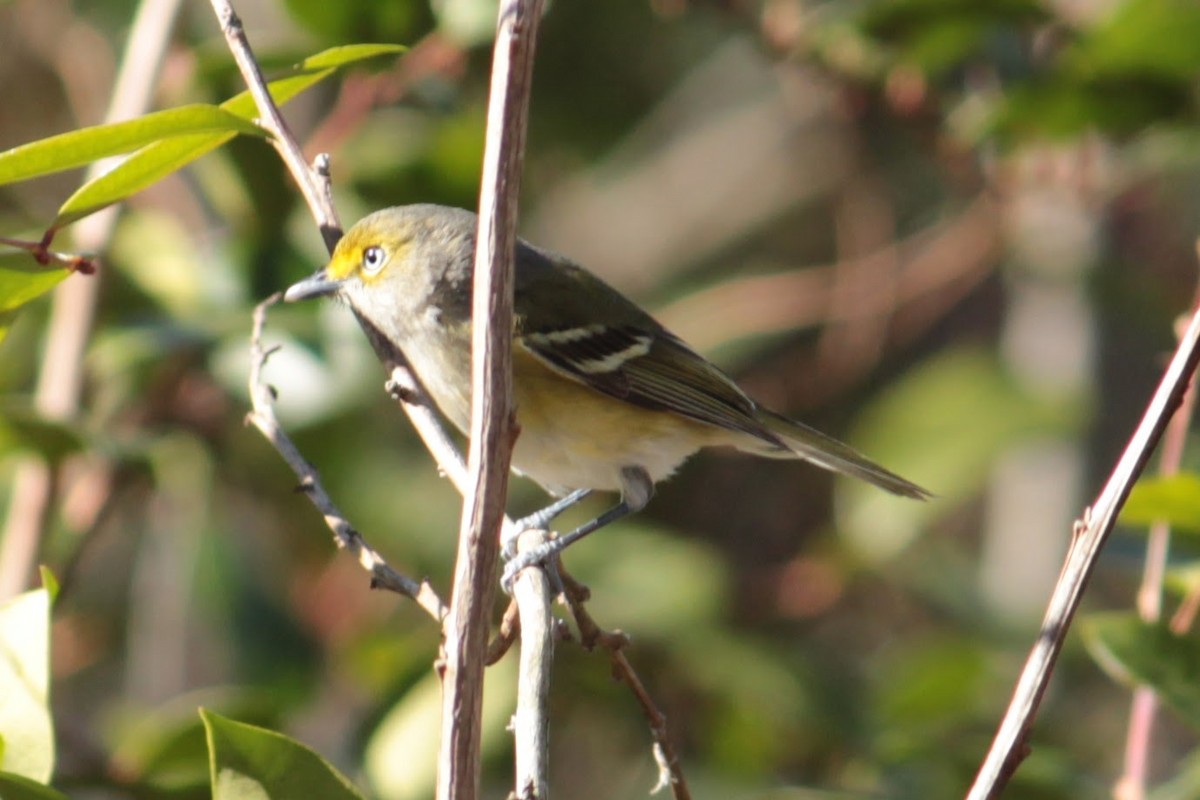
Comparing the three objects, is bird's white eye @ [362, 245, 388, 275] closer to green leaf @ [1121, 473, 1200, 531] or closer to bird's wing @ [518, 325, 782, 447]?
bird's wing @ [518, 325, 782, 447]

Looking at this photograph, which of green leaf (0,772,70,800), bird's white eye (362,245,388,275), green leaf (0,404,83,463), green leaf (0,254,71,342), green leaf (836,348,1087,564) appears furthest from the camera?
green leaf (836,348,1087,564)

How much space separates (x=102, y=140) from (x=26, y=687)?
2.12ft

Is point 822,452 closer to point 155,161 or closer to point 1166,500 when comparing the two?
point 1166,500

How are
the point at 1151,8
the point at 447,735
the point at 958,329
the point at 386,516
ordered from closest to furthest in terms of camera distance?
the point at 447,735, the point at 1151,8, the point at 386,516, the point at 958,329

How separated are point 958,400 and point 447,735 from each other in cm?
332

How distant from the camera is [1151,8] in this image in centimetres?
339

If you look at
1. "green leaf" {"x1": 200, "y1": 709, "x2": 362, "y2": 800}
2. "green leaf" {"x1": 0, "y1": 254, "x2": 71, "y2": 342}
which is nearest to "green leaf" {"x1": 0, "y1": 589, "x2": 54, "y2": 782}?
"green leaf" {"x1": 200, "y1": 709, "x2": 362, "y2": 800}

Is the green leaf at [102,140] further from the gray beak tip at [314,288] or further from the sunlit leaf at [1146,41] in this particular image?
the sunlit leaf at [1146,41]

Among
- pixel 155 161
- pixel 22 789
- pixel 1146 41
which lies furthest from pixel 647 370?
pixel 22 789

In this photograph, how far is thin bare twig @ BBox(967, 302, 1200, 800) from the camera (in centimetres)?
146

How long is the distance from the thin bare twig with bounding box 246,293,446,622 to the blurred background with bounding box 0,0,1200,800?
0.73 m

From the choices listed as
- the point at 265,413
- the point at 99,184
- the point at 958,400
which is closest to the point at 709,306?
the point at 958,400

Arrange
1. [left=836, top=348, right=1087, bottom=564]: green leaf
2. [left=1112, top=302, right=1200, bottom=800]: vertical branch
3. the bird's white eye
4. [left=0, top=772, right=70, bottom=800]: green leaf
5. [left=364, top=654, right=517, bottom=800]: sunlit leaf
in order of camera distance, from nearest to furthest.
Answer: [left=0, top=772, right=70, bottom=800]: green leaf → [left=1112, top=302, right=1200, bottom=800]: vertical branch → [left=364, top=654, right=517, bottom=800]: sunlit leaf → the bird's white eye → [left=836, top=348, right=1087, bottom=564]: green leaf

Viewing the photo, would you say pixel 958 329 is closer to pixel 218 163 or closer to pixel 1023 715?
pixel 218 163
